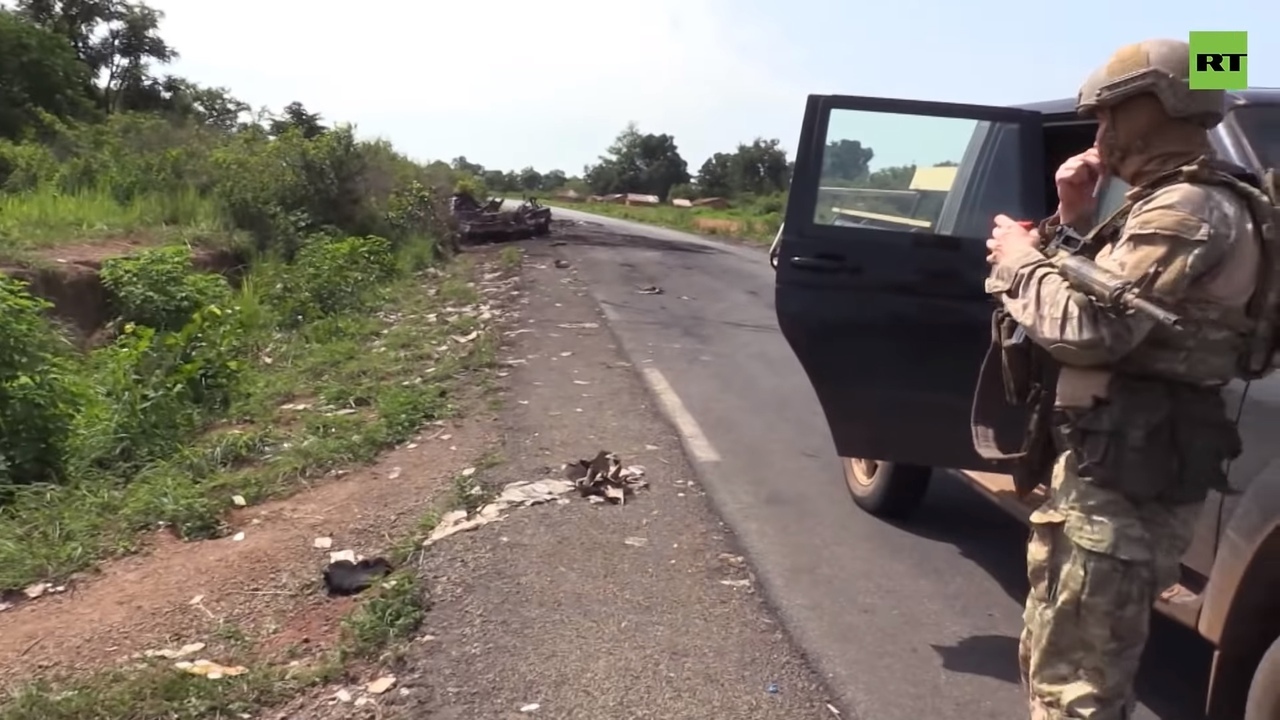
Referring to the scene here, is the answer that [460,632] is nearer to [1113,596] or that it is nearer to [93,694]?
[93,694]

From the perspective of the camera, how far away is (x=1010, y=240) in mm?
2719

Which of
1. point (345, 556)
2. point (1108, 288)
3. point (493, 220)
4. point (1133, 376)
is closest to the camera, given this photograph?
point (1108, 288)

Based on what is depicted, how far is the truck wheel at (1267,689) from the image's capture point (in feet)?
8.88

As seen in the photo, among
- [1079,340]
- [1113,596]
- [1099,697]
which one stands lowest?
[1099,697]

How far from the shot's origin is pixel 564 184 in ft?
354

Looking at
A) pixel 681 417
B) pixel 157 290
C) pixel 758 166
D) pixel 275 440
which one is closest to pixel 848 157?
pixel 681 417

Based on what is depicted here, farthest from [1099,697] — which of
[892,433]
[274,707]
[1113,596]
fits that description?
[274,707]

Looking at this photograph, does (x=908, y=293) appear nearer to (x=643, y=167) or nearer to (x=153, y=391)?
(x=153, y=391)

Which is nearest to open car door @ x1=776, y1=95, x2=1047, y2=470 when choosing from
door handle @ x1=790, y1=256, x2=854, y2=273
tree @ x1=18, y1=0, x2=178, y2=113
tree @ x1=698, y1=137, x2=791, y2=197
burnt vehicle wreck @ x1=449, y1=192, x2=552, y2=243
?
door handle @ x1=790, y1=256, x2=854, y2=273

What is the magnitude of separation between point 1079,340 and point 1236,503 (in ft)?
3.54

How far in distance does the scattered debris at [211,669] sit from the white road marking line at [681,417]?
3171mm

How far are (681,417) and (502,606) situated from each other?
3.41m

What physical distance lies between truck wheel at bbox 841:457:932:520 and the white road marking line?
3.54 ft

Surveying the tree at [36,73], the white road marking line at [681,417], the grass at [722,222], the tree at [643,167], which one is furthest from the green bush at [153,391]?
the tree at [643,167]
